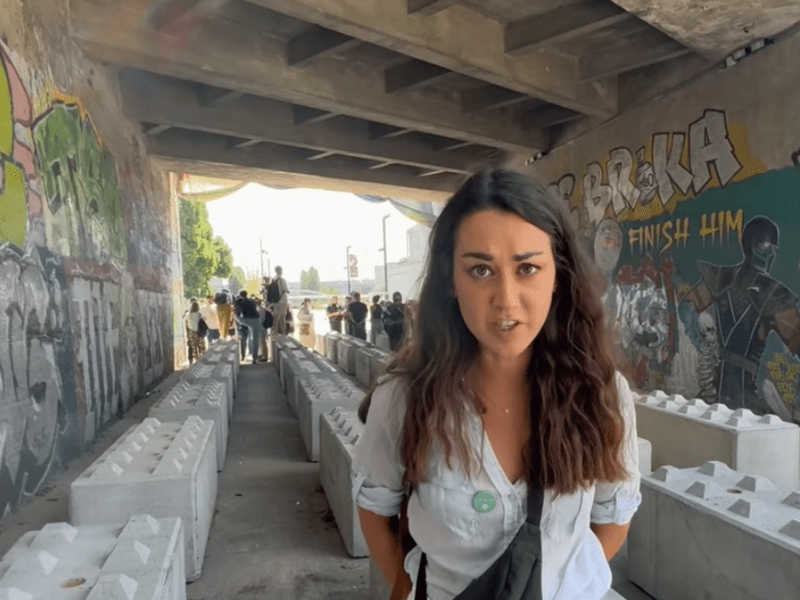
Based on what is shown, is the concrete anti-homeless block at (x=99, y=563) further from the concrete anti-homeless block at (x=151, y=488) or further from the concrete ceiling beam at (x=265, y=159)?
the concrete ceiling beam at (x=265, y=159)

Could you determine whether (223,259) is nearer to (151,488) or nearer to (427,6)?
(427,6)

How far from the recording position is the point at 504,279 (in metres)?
1.34

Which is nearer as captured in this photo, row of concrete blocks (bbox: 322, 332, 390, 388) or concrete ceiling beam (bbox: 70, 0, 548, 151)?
concrete ceiling beam (bbox: 70, 0, 548, 151)

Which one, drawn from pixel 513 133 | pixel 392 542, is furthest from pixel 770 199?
pixel 392 542

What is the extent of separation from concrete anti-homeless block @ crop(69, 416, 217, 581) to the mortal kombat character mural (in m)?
6.44

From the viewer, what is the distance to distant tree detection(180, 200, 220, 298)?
3891cm

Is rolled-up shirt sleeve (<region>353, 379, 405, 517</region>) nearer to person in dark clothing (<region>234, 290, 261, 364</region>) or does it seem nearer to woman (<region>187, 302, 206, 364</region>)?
person in dark clothing (<region>234, 290, 261, 364</region>)

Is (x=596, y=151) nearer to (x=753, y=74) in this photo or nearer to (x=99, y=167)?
(x=753, y=74)

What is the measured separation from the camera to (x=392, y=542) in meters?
1.55

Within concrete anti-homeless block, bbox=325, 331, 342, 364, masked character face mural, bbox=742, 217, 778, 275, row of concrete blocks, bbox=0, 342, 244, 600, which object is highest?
masked character face mural, bbox=742, 217, 778, 275

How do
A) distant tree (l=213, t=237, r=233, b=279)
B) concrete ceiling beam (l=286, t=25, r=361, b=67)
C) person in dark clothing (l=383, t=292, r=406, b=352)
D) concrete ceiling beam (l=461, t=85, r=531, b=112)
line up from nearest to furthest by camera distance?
concrete ceiling beam (l=286, t=25, r=361, b=67)
concrete ceiling beam (l=461, t=85, r=531, b=112)
person in dark clothing (l=383, t=292, r=406, b=352)
distant tree (l=213, t=237, r=233, b=279)

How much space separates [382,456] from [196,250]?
41.4 metres

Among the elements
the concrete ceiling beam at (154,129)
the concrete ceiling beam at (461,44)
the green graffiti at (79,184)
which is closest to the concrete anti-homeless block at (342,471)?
the green graffiti at (79,184)

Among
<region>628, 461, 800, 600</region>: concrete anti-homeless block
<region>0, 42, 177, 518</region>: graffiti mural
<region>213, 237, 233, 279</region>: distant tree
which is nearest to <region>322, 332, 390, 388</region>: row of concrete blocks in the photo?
<region>0, 42, 177, 518</region>: graffiti mural
